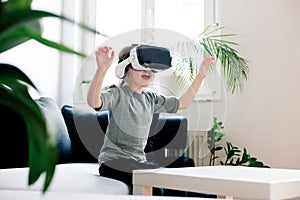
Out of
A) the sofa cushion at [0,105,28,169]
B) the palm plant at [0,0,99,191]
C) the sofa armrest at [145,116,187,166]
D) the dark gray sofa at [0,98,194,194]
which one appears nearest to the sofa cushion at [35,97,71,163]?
the dark gray sofa at [0,98,194,194]

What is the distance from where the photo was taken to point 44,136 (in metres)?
0.27

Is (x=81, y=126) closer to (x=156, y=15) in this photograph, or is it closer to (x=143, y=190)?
(x=156, y=15)

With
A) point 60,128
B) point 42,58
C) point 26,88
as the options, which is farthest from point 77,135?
point 26,88

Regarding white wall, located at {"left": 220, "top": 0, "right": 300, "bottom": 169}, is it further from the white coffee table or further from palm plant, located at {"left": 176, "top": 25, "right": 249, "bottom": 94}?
the white coffee table

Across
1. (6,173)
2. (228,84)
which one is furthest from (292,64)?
(6,173)

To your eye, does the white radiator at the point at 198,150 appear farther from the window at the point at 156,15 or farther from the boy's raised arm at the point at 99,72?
the window at the point at 156,15

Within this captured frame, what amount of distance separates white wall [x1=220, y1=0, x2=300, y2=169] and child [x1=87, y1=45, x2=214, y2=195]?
114 centimetres

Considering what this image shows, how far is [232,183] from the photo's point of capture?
1.37 metres

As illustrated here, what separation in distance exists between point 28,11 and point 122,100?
64.1 inches

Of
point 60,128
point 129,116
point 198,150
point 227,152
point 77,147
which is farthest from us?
point 227,152

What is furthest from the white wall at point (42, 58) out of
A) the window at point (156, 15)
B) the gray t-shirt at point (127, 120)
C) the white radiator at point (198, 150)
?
the gray t-shirt at point (127, 120)

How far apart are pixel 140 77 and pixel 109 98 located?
0.15m

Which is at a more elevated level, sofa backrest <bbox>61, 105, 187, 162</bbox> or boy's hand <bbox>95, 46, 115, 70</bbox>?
boy's hand <bbox>95, 46, 115, 70</bbox>

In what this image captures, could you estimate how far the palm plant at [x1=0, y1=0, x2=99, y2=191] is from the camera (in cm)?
27
